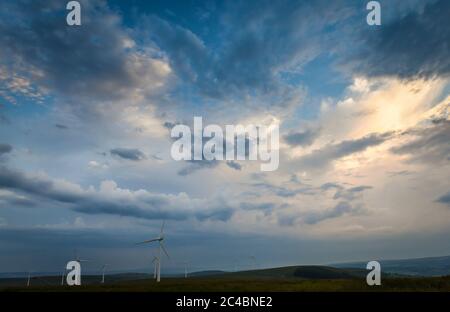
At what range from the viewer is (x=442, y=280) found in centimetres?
9338
